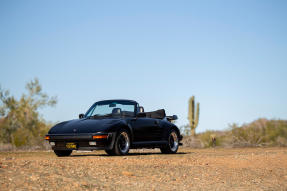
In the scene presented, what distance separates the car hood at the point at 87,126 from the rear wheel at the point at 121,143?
1.11 feet

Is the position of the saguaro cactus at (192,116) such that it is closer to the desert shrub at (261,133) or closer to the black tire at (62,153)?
the desert shrub at (261,133)

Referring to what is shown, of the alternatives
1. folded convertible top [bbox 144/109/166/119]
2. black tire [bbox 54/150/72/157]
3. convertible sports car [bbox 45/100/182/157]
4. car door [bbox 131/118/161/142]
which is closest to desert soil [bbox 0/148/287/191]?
convertible sports car [bbox 45/100/182/157]

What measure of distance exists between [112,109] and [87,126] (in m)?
1.54

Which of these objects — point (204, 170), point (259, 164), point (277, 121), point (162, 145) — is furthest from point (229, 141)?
point (204, 170)

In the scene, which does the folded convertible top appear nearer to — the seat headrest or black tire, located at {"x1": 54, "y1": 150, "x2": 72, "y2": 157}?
the seat headrest

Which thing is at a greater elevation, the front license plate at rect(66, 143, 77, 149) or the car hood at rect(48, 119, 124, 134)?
the car hood at rect(48, 119, 124, 134)

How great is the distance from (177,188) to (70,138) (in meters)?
4.93

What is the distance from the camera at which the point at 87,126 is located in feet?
42.5

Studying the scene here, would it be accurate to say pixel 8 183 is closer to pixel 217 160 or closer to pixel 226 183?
pixel 226 183

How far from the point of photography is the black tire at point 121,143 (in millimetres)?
13005

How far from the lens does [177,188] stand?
28.5ft

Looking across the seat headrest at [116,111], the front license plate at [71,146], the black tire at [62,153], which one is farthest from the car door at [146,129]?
the black tire at [62,153]

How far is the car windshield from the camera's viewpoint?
14242 mm

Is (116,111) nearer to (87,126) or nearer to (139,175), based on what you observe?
(87,126)
